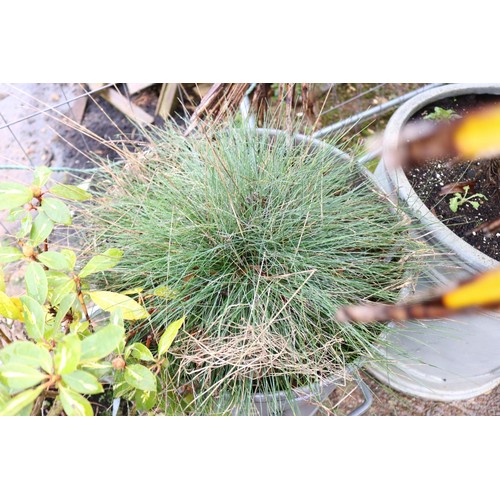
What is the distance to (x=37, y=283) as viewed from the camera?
0.61 metres

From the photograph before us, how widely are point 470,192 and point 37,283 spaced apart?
0.88 m

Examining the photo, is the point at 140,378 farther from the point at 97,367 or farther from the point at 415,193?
the point at 415,193

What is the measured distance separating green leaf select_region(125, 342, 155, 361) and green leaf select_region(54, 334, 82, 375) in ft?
0.45

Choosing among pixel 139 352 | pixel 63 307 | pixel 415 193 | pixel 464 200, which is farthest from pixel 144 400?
pixel 464 200

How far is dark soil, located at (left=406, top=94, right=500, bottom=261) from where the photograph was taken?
0.92m

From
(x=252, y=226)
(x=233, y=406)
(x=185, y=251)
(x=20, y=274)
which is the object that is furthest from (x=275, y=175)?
(x=20, y=274)

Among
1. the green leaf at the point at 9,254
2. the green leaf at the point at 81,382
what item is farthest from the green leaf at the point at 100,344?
the green leaf at the point at 9,254

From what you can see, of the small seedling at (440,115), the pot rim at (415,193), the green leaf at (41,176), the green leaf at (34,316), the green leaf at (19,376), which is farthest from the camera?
the small seedling at (440,115)

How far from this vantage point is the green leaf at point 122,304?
25.8 inches

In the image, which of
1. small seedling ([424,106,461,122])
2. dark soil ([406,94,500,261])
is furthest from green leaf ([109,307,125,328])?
small seedling ([424,106,461,122])

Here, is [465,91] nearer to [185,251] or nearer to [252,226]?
[252,226]

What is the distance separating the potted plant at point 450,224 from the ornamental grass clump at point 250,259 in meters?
0.05

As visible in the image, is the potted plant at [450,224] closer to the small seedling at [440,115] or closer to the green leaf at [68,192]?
the small seedling at [440,115]

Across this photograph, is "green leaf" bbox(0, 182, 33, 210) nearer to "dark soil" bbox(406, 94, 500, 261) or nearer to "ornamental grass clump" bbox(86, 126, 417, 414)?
"ornamental grass clump" bbox(86, 126, 417, 414)
